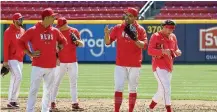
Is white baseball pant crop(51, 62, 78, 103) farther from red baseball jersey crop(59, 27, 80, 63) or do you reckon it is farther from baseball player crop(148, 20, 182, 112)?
baseball player crop(148, 20, 182, 112)

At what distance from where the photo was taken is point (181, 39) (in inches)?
1190

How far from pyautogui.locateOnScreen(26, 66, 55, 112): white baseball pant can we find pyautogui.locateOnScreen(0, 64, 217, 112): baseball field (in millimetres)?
1929

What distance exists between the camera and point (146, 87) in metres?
17.1

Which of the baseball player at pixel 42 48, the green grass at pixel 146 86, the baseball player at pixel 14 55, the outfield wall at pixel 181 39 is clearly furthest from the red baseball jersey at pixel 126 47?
the outfield wall at pixel 181 39

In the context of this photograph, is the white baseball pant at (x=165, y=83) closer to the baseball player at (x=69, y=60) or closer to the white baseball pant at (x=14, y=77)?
the baseball player at (x=69, y=60)

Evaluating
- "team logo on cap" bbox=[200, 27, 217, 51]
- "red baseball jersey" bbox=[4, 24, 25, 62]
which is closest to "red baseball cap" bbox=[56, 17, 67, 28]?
"red baseball jersey" bbox=[4, 24, 25, 62]

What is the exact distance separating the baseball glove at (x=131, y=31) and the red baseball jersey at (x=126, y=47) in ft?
0.41

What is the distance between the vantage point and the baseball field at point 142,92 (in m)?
12.2

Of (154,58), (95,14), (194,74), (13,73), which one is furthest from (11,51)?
(95,14)

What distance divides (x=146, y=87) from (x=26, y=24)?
600 inches

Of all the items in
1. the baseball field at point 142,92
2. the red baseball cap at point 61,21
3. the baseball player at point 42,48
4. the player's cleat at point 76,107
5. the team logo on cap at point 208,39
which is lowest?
the player's cleat at point 76,107

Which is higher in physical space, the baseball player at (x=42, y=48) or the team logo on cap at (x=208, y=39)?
the team logo on cap at (x=208, y=39)

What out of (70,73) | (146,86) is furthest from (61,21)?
(146,86)

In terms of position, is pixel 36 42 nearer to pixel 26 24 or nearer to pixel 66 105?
pixel 66 105
